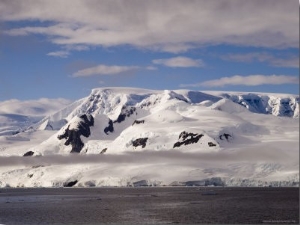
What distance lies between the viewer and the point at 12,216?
171500 millimetres

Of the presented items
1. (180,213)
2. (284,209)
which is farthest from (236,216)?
(284,209)

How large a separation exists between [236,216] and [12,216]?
2738 inches

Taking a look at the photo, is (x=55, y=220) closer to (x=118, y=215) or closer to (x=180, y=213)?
(x=118, y=215)

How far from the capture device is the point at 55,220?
154 meters

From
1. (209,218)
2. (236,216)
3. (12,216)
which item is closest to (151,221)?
(209,218)

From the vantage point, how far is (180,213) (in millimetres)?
173625

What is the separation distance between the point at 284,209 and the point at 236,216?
3357 cm

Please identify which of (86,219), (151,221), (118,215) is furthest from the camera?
(118,215)

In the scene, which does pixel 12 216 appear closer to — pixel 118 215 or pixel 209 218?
pixel 118 215

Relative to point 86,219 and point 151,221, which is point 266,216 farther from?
point 86,219

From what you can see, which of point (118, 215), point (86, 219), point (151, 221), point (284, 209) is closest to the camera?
point (151, 221)

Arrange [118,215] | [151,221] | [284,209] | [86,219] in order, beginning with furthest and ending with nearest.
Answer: [284,209] < [118,215] < [86,219] < [151,221]

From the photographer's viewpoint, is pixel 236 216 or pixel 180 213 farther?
pixel 180 213

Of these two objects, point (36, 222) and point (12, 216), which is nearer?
point (36, 222)
